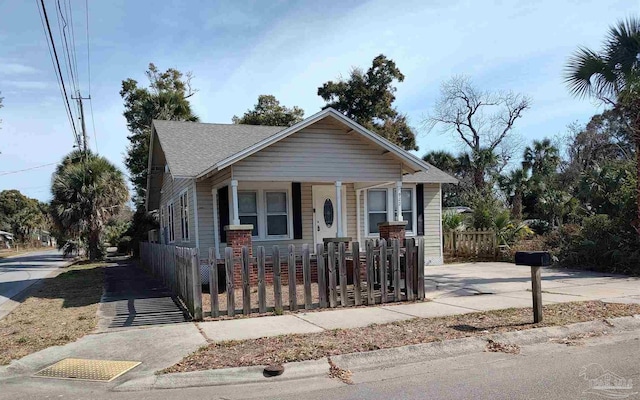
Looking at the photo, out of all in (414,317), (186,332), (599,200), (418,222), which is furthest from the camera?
(418,222)

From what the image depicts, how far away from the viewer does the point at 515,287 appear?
11.1 metres

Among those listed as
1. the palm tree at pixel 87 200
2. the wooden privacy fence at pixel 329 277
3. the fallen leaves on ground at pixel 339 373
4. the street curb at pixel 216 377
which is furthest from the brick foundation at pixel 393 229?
the palm tree at pixel 87 200

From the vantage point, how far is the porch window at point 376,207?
16.8 meters

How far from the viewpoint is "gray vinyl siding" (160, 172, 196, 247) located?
47.7 feet

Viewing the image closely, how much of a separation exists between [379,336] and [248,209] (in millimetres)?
8609

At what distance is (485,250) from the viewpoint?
1850cm

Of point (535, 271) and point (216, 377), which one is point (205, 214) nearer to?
point (216, 377)

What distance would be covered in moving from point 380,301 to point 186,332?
12.4 feet

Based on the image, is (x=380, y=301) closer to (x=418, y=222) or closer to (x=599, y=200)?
(x=418, y=222)

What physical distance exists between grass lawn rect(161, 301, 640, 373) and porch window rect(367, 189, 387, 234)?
8.69 meters

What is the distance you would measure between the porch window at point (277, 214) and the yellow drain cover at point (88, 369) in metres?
9.02

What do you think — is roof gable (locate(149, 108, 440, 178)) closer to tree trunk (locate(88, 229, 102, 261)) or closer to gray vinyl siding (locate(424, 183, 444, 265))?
gray vinyl siding (locate(424, 183, 444, 265))

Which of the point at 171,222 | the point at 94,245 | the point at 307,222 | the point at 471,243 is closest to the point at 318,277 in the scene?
the point at 307,222

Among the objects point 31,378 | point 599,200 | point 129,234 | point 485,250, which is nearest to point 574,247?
point 599,200
